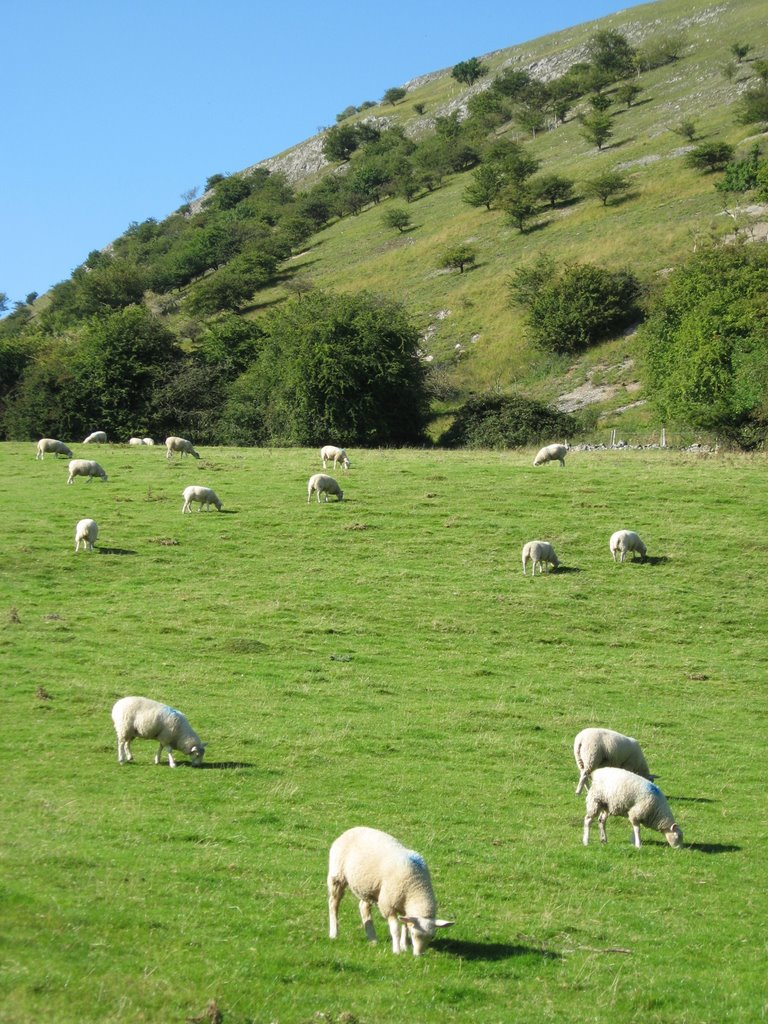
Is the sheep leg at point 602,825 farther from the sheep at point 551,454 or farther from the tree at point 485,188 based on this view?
the tree at point 485,188

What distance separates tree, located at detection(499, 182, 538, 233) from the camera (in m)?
108

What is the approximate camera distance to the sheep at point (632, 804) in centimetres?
1483

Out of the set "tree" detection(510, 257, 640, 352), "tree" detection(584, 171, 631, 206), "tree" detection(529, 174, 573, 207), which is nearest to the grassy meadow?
"tree" detection(510, 257, 640, 352)

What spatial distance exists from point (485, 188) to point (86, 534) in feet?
311

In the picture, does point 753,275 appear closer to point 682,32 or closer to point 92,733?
point 92,733

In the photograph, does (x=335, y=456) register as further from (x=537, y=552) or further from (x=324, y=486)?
(x=537, y=552)

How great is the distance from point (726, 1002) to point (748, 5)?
173025 millimetres

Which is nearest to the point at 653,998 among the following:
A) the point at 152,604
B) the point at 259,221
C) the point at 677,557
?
the point at 152,604

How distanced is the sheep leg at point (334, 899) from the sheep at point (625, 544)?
2422cm

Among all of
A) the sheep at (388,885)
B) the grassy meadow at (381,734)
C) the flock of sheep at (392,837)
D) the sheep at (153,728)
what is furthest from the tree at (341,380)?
the sheep at (388,885)

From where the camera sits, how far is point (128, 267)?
141m

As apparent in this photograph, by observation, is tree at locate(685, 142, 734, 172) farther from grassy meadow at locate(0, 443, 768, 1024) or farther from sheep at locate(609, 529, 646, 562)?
sheep at locate(609, 529, 646, 562)

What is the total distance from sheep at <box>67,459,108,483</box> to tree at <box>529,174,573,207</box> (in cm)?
7961

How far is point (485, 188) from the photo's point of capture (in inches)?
4638
